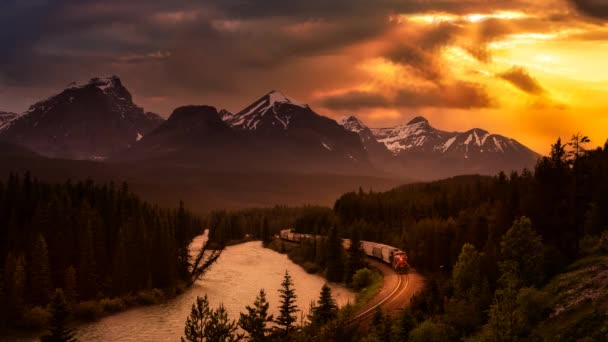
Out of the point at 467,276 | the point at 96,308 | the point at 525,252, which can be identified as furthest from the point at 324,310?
the point at 96,308

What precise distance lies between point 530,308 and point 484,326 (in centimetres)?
490

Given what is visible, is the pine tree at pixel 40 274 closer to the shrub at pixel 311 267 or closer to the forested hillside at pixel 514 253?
the forested hillside at pixel 514 253

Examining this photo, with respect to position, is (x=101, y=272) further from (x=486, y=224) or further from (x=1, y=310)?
(x=486, y=224)

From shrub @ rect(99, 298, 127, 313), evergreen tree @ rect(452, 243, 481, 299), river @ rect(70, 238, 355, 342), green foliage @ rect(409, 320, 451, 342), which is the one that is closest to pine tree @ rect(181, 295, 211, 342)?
green foliage @ rect(409, 320, 451, 342)

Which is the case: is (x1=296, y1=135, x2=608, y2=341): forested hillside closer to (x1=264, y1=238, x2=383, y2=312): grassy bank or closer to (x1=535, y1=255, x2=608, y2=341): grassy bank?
(x1=535, y1=255, x2=608, y2=341): grassy bank

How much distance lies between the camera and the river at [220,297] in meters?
75.7

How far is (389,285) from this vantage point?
9181 cm

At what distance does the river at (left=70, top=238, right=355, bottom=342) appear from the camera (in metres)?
75.7

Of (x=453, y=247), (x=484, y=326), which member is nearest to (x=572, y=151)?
(x=453, y=247)

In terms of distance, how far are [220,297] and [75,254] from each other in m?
25.2

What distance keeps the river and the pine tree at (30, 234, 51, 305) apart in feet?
29.9

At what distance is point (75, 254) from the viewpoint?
316 ft

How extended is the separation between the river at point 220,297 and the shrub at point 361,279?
220 centimetres

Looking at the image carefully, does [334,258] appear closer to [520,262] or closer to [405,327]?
[520,262]
